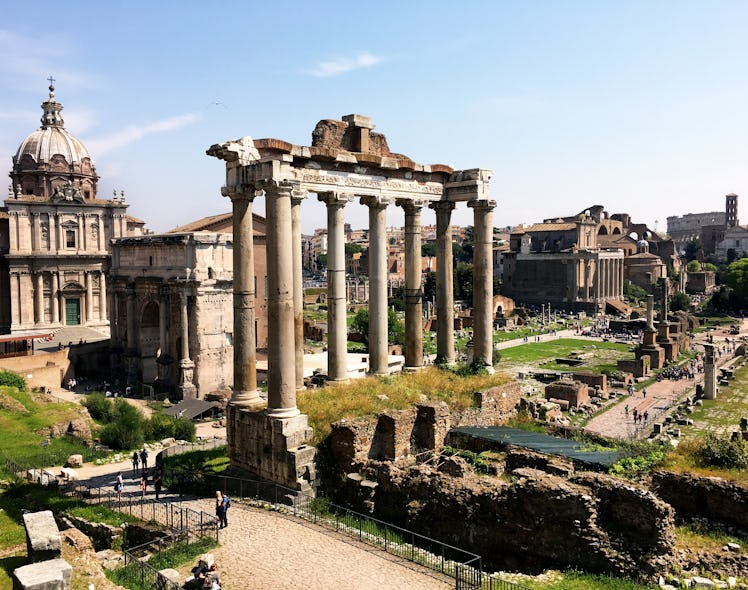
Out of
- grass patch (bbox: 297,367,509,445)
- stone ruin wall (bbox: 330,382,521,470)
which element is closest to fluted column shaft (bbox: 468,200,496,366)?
grass patch (bbox: 297,367,509,445)

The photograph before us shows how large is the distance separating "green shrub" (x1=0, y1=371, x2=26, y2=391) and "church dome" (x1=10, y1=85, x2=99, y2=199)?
25.5 metres

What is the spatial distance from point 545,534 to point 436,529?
2207 mm

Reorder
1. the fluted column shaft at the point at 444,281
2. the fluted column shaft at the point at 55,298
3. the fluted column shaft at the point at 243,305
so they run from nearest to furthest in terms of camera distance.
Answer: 1. the fluted column shaft at the point at 243,305
2. the fluted column shaft at the point at 444,281
3. the fluted column shaft at the point at 55,298

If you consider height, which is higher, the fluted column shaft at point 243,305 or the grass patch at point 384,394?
the fluted column shaft at point 243,305

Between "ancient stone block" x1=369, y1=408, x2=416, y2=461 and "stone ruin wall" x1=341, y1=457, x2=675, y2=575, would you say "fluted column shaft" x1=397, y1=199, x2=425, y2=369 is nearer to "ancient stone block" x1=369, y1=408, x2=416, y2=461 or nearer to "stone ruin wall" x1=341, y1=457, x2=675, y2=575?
"ancient stone block" x1=369, y1=408, x2=416, y2=461

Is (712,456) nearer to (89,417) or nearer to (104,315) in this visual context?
(89,417)

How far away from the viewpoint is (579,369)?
174 ft

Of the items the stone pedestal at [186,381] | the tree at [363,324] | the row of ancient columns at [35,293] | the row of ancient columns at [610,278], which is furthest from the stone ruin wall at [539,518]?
the row of ancient columns at [610,278]

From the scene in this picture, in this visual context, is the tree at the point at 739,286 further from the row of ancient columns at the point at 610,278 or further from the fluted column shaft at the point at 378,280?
the fluted column shaft at the point at 378,280

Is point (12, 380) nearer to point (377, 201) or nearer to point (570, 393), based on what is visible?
point (377, 201)

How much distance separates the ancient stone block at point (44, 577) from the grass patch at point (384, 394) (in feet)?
23.2

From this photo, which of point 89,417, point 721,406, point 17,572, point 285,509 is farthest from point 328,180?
point 721,406

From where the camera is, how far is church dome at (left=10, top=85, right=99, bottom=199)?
56625mm

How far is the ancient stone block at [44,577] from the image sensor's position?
8062mm
